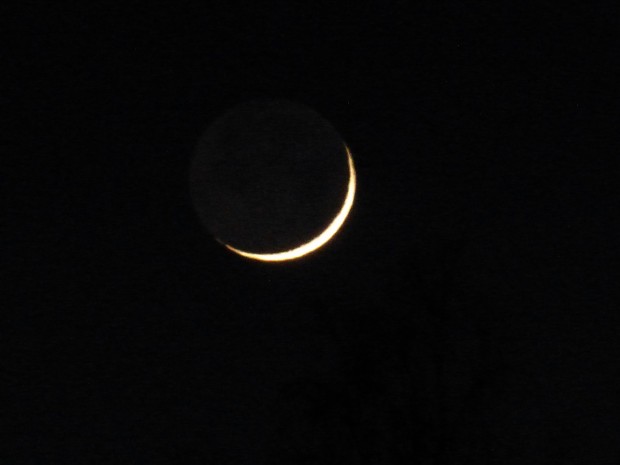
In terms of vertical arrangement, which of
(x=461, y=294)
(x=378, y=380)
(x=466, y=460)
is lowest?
(x=466, y=460)

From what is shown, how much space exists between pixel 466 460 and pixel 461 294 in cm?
146

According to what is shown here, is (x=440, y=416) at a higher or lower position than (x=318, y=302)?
lower

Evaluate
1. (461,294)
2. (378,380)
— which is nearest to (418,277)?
(461,294)

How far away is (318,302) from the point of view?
33.3 ft

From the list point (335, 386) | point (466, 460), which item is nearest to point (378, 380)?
point (335, 386)

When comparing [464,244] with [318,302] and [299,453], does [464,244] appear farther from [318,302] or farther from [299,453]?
[299,453]

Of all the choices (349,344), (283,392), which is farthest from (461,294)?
(283,392)

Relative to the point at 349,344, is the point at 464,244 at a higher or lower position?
higher

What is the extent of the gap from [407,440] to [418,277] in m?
1.50

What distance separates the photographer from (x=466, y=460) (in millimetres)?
9203

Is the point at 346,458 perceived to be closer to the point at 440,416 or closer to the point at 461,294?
the point at 440,416

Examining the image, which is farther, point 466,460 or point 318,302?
point 318,302

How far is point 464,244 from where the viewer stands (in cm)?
1024

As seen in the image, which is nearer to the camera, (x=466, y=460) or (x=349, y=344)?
(x=466, y=460)
